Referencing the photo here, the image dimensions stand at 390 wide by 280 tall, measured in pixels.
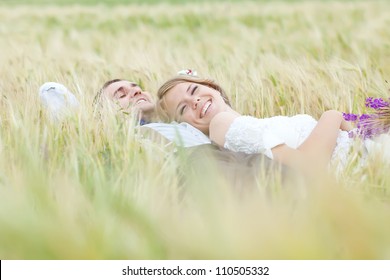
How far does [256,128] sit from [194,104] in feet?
1.03

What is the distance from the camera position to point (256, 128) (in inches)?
80.6

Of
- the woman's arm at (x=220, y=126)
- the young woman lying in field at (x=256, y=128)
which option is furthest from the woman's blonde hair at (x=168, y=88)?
the woman's arm at (x=220, y=126)

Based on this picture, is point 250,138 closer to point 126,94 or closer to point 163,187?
point 163,187

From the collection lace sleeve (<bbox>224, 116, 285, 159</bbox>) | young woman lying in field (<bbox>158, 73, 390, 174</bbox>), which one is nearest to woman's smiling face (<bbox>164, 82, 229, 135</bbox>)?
young woman lying in field (<bbox>158, 73, 390, 174</bbox>)

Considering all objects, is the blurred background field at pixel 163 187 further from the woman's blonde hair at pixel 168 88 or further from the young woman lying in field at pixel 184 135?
the woman's blonde hair at pixel 168 88

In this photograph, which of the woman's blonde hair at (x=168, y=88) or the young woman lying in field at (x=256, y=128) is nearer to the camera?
the young woman lying in field at (x=256, y=128)

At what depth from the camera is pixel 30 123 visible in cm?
187

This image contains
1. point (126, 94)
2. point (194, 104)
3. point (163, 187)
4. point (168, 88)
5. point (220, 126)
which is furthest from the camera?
point (126, 94)

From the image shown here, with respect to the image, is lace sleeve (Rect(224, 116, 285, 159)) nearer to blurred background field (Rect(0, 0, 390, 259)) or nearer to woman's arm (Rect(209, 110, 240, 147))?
woman's arm (Rect(209, 110, 240, 147))

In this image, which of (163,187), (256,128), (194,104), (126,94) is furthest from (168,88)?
(163,187)

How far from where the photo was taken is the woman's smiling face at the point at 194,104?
7.48 ft

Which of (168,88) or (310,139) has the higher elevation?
(168,88)
